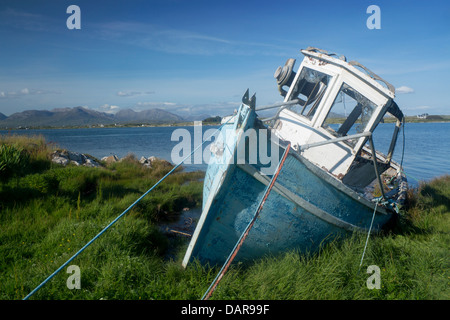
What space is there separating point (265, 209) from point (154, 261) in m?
1.93

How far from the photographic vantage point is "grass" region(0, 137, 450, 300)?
3.72 m

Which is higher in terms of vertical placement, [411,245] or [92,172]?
[92,172]

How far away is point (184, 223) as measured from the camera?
7402 millimetres

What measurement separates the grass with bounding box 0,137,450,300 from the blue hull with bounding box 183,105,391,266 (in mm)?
215

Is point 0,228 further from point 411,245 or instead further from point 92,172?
point 411,245

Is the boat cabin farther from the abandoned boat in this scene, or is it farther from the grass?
the grass

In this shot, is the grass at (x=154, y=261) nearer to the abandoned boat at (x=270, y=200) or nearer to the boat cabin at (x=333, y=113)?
the abandoned boat at (x=270, y=200)

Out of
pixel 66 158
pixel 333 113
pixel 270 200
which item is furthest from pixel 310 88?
pixel 66 158

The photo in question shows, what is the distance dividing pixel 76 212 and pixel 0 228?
126 centimetres

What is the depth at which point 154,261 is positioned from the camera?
4602 mm

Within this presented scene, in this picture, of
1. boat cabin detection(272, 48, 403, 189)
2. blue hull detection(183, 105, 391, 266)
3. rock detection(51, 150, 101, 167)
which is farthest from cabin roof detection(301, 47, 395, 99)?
rock detection(51, 150, 101, 167)

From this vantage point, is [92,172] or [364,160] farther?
[92,172]

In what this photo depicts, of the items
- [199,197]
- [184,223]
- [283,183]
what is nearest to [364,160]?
[283,183]

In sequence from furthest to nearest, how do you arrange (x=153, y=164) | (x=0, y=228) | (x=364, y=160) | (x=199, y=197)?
(x=153, y=164) < (x=199, y=197) < (x=364, y=160) < (x=0, y=228)
